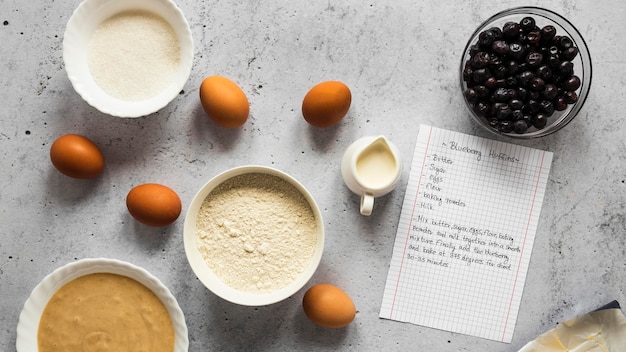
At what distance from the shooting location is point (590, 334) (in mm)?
1165

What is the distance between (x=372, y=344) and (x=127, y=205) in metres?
0.58

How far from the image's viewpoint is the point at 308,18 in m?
1.18

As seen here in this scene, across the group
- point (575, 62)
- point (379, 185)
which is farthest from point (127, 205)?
point (575, 62)

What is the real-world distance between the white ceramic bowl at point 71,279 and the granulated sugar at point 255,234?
108 millimetres

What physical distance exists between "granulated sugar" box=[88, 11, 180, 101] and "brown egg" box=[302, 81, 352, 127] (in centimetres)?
28

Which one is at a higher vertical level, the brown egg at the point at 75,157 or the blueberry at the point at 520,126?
the blueberry at the point at 520,126

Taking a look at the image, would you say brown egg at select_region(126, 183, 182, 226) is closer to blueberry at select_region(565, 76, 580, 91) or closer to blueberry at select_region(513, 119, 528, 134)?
blueberry at select_region(513, 119, 528, 134)

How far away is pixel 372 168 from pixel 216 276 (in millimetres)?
370

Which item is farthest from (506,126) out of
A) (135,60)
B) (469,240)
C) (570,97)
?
(135,60)

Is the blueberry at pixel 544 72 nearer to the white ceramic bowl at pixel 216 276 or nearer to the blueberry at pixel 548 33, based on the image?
the blueberry at pixel 548 33

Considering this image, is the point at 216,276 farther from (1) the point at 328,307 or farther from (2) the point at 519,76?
(2) the point at 519,76

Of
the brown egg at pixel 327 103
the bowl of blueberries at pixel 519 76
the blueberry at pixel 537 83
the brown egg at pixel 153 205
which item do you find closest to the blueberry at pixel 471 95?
the bowl of blueberries at pixel 519 76

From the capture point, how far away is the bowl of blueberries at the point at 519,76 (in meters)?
1.06

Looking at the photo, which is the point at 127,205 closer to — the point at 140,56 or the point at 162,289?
the point at 162,289
